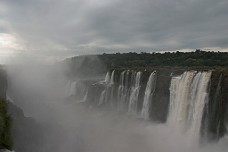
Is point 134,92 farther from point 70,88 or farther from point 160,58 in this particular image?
point 160,58

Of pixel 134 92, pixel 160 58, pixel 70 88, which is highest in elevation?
pixel 160 58

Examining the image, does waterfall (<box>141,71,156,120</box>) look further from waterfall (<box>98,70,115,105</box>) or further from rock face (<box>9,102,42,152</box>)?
rock face (<box>9,102,42,152</box>)

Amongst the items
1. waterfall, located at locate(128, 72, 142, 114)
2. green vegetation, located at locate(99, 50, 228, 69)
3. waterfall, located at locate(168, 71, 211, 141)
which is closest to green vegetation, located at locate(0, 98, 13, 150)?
waterfall, located at locate(168, 71, 211, 141)

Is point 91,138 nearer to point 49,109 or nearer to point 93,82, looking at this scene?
point 49,109

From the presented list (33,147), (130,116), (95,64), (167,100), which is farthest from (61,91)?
(33,147)

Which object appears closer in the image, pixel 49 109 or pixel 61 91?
pixel 49 109

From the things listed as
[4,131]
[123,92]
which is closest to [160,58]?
[123,92]
